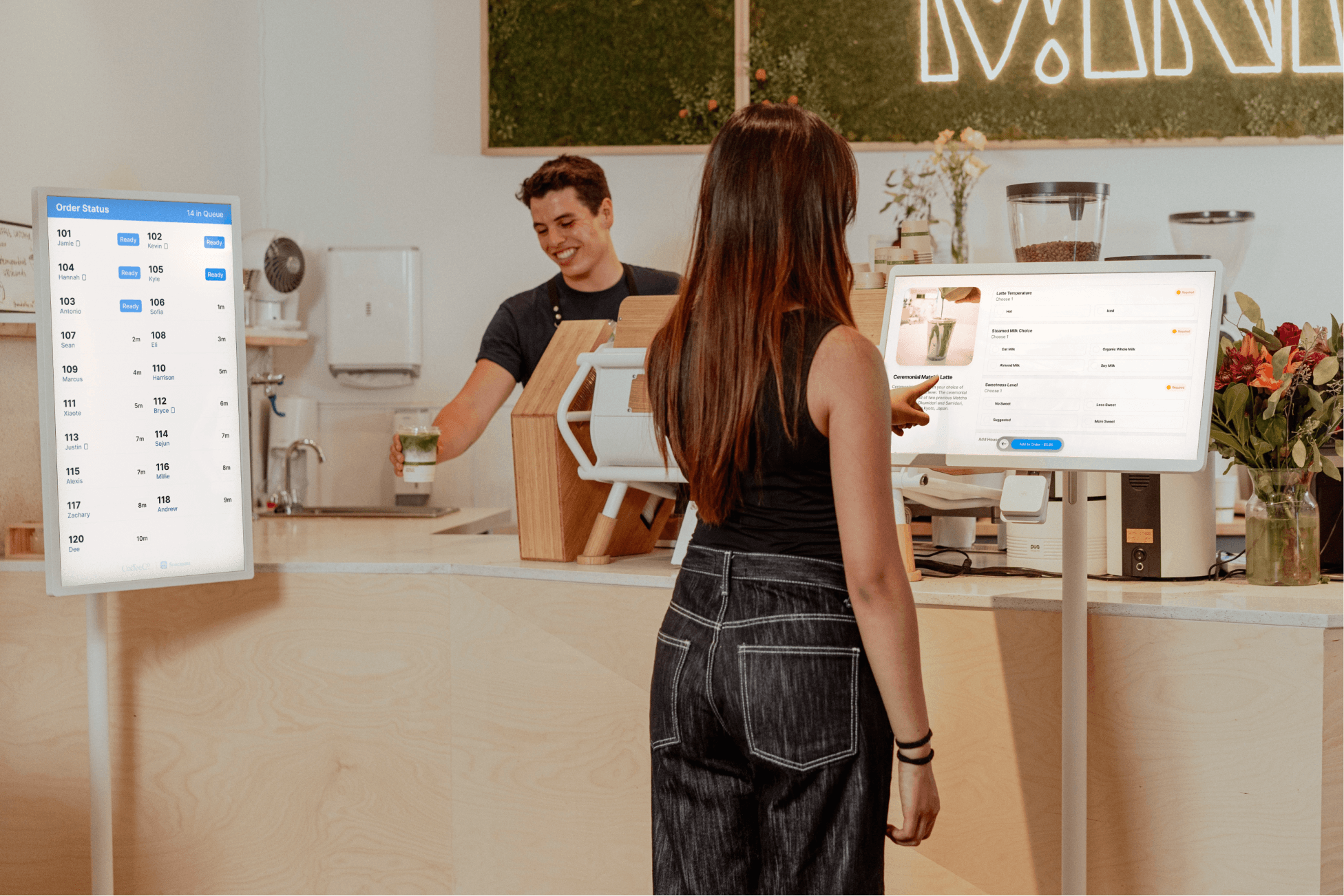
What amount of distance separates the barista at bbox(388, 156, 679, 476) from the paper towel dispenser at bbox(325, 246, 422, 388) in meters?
0.86

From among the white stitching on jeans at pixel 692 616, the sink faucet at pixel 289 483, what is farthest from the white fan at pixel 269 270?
the white stitching on jeans at pixel 692 616

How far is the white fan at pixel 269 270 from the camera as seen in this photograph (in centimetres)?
370

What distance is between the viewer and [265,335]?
12.0ft

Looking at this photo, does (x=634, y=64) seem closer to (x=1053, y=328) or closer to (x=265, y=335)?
(x=265, y=335)

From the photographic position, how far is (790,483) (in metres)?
1.27

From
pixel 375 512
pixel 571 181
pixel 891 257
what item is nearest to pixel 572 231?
pixel 571 181

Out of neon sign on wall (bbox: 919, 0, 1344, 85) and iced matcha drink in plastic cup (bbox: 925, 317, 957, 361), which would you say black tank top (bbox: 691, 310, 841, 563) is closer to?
iced matcha drink in plastic cup (bbox: 925, 317, 957, 361)

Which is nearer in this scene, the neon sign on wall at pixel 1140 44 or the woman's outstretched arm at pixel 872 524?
the woman's outstretched arm at pixel 872 524

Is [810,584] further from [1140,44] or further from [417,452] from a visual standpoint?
[1140,44]

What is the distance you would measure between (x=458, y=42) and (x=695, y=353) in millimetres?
3173

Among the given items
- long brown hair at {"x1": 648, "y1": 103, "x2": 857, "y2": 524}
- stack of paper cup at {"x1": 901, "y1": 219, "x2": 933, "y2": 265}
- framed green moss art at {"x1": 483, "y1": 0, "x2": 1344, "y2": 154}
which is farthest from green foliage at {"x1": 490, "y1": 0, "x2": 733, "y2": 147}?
long brown hair at {"x1": 648, "y1": 103, "x2": 857, "y2": 524}

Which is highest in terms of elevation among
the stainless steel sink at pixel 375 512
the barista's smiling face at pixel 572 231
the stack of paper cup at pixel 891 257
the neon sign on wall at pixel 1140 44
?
the neon sign on wall at pixel 1140 44

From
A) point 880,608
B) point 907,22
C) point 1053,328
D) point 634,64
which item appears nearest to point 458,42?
point 634,64

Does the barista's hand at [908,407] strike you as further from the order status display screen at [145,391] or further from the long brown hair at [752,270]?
the order status display screen at [145,391]
